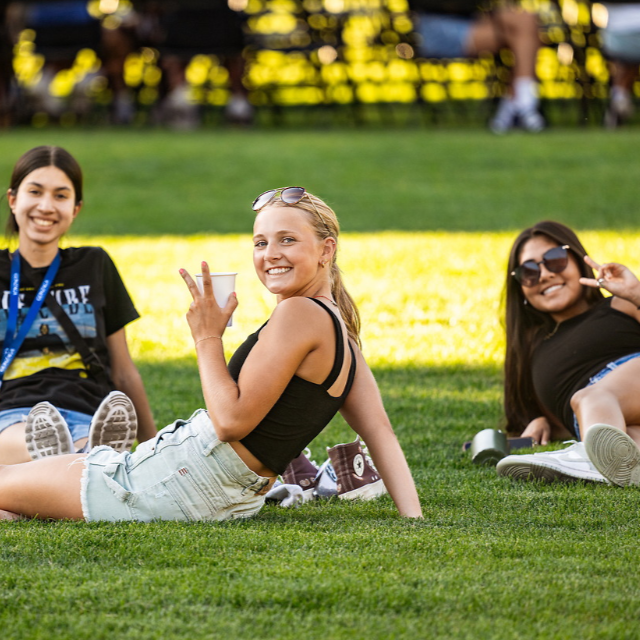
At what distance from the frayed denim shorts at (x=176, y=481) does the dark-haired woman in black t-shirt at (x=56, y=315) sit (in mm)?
656

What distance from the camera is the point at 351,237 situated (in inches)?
374

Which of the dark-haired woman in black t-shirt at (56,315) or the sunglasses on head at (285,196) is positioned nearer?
the sunglasses on head at (285,196)

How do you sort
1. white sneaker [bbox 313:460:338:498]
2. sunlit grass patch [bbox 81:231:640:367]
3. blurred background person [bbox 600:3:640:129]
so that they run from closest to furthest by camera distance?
1. white sneaker [bbox 313:460:338:498]
2. sunlit grass patch [bbox 81:231:640:367]
3. blurred background person [bbox 600:3:640:129]

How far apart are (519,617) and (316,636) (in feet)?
1.51

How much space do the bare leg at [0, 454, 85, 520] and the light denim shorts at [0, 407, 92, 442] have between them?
562 millimetres

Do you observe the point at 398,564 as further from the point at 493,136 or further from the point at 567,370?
the point at 493,136

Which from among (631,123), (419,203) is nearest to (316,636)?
(419,203)

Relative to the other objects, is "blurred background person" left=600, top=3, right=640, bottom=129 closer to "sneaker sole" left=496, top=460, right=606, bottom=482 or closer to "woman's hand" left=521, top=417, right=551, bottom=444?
"woman's hand" left=521, top=417, right=551, bottom=444

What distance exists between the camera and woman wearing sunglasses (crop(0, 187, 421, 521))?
3.01 m

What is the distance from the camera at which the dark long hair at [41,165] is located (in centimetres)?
423

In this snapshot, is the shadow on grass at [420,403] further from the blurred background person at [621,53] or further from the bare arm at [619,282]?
the blurred background person at [621,53]

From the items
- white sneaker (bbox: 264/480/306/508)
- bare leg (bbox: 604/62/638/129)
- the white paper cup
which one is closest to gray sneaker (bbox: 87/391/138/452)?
white sneaker (bbox: 264/480/306/508)

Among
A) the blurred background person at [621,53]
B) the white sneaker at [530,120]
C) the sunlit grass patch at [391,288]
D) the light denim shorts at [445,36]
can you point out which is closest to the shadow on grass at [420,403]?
the sunlit grass patch at [391,288]

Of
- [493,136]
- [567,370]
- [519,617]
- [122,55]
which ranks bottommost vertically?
[519,617]
